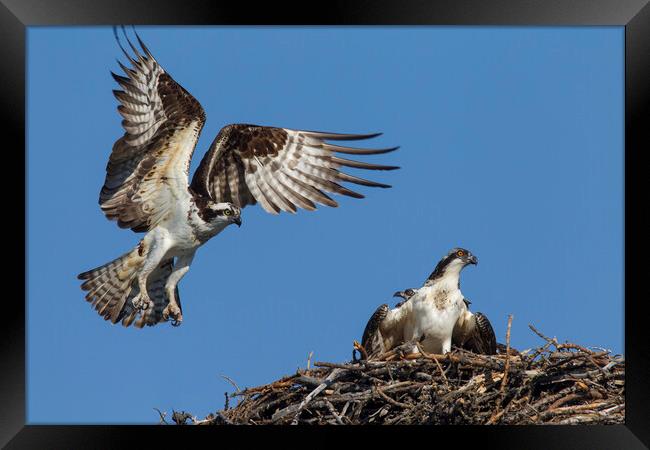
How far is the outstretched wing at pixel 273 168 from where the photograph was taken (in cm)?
1034

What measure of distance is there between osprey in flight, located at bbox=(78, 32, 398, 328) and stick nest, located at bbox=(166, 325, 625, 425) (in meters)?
1.53

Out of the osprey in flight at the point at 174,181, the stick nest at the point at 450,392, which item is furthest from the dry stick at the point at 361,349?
the osprey in flight at the point at 174,181

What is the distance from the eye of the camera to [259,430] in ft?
27.8

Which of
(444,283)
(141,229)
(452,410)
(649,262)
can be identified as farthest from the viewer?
(141,229)

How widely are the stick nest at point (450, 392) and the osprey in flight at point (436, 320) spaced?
0.35 metres

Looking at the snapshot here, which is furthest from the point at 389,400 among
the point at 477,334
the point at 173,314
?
the point at 173,314

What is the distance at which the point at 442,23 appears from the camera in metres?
8.36

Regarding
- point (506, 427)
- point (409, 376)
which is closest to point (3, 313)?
A: point (409, 376)

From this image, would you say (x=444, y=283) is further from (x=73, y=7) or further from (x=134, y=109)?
(x=73, y=7)

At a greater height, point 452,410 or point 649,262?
point 649,262

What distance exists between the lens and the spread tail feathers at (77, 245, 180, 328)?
10406 mm

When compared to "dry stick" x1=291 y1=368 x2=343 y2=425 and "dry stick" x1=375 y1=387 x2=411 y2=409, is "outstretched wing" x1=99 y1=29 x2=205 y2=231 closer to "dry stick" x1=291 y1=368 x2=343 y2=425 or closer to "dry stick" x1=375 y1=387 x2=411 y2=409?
"dry stick" x1=291 y1=368 x2=343 y2=425

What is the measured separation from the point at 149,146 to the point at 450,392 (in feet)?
11.2

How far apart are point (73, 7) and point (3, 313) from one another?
228 centimetres
